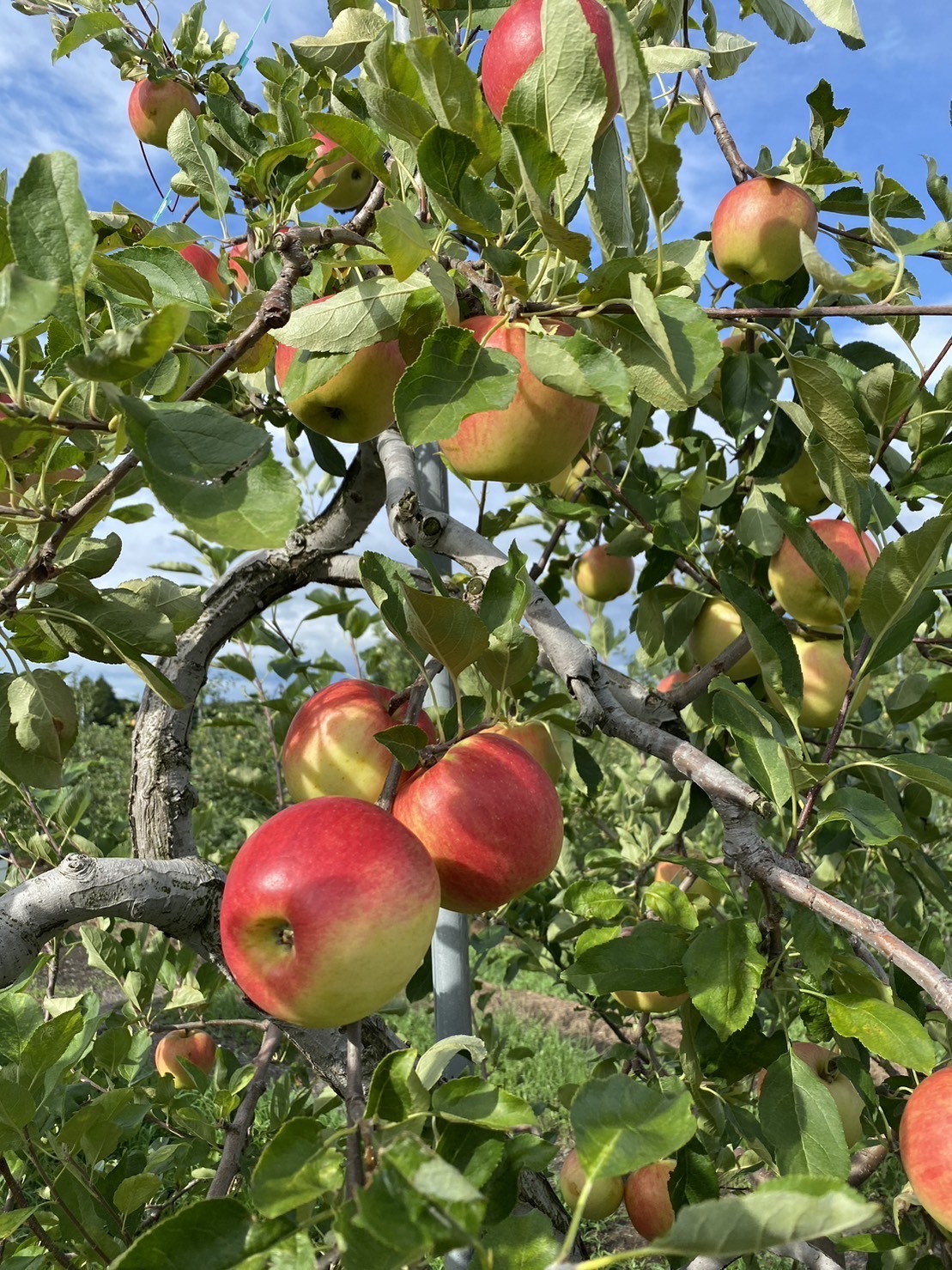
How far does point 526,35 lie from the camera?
3.19 feet

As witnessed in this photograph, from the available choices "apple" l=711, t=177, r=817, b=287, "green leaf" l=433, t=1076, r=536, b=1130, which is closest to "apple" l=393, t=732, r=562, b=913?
"green leaf" l=433, t=1076, r=536, b=1130

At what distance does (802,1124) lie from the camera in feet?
3.20

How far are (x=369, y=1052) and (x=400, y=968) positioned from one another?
1.67 feet

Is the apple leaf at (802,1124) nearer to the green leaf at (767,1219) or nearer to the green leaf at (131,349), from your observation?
the green leaf at (767,1219)

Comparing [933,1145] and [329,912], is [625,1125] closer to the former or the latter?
[329,912]

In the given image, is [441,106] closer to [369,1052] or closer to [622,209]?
[622,209]

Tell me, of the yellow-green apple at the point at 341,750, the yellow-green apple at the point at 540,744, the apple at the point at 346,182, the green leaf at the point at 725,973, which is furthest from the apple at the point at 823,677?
the apple at the point at 346,182

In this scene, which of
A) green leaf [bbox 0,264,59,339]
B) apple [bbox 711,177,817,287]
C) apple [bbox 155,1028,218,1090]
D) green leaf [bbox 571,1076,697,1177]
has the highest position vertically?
apple [bbox 711,177,817,287]

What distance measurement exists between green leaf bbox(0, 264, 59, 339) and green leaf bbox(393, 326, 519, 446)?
10.4 inches

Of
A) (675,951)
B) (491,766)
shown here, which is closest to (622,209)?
(491,766)

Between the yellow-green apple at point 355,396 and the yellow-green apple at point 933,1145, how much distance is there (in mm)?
982

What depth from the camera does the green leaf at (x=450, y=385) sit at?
72 cm

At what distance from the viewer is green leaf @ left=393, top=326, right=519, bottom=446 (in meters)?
0.72

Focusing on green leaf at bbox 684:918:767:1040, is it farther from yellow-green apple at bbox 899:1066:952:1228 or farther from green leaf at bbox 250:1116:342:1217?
green leaf at bbox 250:1116:342:1217
